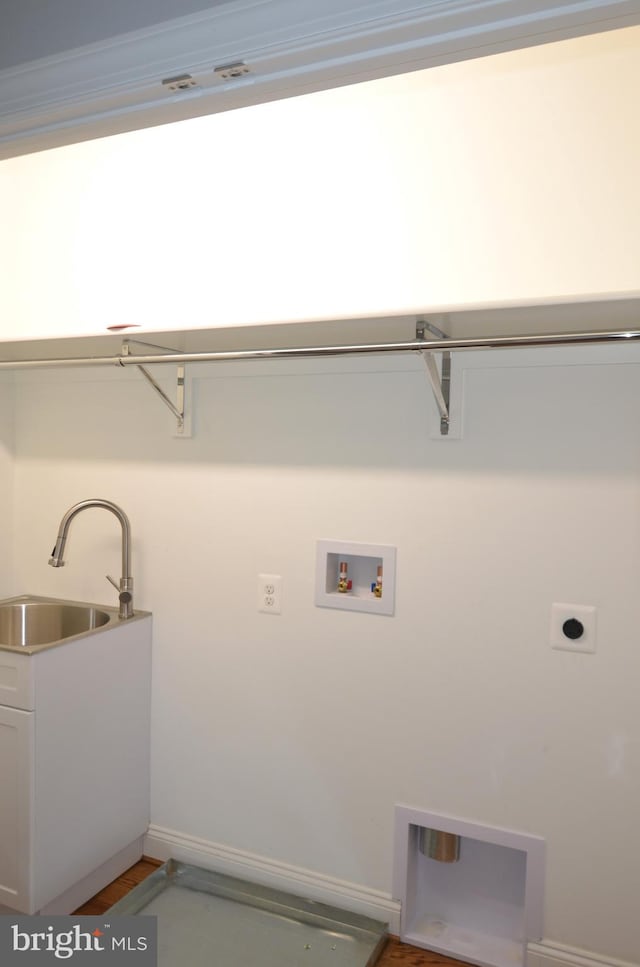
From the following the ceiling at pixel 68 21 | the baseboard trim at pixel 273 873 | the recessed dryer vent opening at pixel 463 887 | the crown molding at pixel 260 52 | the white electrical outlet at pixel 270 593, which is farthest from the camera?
the white electrical outlet at pixel 270 593

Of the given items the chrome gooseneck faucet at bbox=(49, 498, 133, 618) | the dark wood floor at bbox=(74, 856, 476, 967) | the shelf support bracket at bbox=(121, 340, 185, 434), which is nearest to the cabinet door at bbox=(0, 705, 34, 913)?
the dark wood floor at bbox=(74, 856, 476, 967)

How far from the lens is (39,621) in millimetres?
2438

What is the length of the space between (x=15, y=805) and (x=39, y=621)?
28.1 inches

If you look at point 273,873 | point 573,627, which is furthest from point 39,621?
point 573,627

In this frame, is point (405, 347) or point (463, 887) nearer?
point (405, 347)

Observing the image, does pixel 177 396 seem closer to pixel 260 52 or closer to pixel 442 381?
pixel 442 381

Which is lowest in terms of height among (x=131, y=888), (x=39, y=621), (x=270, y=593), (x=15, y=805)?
(x=131, y=888)

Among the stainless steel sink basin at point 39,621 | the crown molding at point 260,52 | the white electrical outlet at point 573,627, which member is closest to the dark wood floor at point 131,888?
the stainless steel sink basin at point 39,621

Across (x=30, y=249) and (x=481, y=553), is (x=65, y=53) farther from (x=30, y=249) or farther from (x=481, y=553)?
(x=30, y=249)

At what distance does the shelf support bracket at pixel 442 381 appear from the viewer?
1.67 meters

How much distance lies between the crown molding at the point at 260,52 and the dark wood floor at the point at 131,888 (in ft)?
6.70

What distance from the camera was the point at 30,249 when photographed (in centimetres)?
251

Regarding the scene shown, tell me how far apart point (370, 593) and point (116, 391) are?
1122 mm

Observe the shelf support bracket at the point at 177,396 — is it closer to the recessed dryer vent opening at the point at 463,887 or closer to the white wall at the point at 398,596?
the white wall at the point at 398,596
